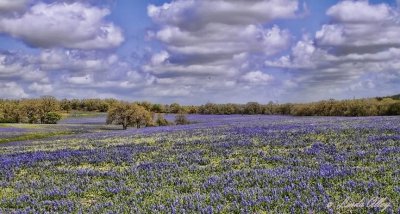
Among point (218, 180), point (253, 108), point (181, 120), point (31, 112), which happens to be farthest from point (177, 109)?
point (218, 180)

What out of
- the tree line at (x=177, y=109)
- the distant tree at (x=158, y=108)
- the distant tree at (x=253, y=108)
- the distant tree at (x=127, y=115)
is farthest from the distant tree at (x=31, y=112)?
the distant tree at (x=253, y=108)

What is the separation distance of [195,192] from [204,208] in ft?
5.85

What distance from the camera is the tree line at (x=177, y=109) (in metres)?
60.3

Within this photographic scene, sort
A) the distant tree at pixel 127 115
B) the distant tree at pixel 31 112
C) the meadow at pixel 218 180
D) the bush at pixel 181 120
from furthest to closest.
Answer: the distant tree at pixel 31 112 < the bush at pixel 181 120 < the distant tree at pixel 127 115 < the meadow at pixel 218 180

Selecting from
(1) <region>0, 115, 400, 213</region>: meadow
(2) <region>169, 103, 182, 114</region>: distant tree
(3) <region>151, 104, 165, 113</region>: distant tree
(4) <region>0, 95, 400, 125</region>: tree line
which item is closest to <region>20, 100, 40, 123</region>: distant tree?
(4) <region>0, 95, 400, 125</region>: tree line

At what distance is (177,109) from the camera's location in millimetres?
114438

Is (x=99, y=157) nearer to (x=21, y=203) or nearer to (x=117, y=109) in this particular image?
(x=21, y=203)

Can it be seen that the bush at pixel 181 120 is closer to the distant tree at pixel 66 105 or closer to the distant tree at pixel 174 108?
the distant tree at pixel 174 108

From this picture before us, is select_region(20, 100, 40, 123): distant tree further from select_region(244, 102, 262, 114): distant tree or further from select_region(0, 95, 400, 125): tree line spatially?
select_region(244, 102, 262, 114): distant tree

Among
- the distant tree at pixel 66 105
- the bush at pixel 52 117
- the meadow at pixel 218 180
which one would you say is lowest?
the meadow at pixel 218 180

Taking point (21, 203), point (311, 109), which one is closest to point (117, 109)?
point (311, 109)

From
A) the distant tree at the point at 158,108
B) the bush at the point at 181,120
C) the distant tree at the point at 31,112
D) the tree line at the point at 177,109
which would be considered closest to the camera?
the tree line at the point at 177,109

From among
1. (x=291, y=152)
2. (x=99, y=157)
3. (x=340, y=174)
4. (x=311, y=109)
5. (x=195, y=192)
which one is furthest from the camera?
(x=311, y=109)

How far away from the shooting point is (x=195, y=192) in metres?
10.1
